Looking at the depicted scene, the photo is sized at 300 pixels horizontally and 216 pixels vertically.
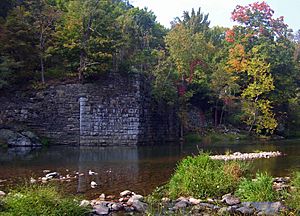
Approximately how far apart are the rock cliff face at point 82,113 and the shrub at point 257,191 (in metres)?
17.8

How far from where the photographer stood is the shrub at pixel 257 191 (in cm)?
892

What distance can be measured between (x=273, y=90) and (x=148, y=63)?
13.4 m

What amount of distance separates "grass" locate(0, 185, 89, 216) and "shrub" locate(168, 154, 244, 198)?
3.05 meters

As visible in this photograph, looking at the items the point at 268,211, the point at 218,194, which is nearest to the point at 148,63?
the point at 218,194

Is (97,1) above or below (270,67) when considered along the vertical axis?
above

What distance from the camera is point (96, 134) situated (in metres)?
26.5

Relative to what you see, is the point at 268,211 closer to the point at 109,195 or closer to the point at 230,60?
the point at 109,195

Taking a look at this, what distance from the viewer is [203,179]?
1008cm

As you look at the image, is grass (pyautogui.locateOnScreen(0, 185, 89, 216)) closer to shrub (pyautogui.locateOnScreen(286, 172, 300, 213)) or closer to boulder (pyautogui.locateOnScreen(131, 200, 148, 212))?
boulder (pyautogui.locateOnScreen(131, 200, 148, 212))

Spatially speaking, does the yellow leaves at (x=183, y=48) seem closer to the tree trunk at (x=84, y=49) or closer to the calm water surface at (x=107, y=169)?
the tree trunk at (x=84, y=49)

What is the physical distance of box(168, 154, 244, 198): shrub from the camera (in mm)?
9852

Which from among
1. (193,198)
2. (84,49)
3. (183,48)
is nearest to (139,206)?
(193,198)

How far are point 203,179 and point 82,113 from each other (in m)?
17.6

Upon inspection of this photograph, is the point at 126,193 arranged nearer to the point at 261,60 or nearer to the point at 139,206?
the point at 139,206
